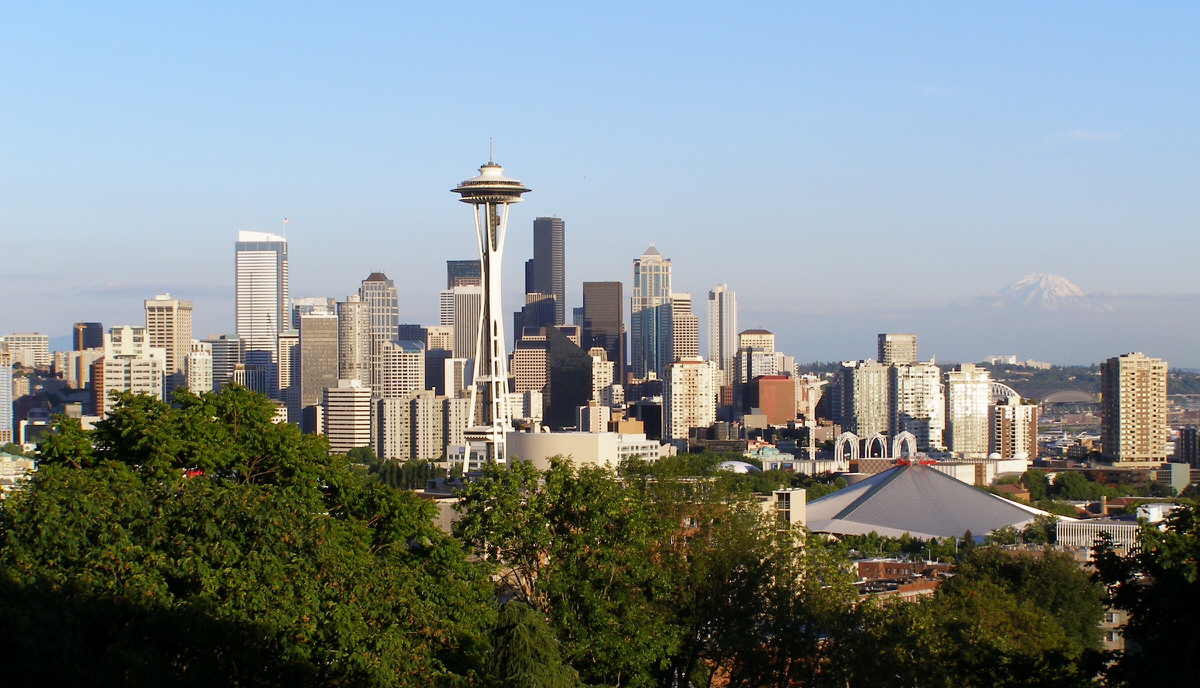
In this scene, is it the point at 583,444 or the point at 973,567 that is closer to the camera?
the point at 973,567

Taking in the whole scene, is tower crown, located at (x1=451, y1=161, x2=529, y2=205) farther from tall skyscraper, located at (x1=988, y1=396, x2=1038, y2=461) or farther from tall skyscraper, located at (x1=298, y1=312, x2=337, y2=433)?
tall skyscraper, located at (x1=298, y1=312, x2=337, y2=433)

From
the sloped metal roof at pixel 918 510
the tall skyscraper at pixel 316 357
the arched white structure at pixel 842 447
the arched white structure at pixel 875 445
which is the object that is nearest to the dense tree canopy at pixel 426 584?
the sloped metal roof at pixel 918 510

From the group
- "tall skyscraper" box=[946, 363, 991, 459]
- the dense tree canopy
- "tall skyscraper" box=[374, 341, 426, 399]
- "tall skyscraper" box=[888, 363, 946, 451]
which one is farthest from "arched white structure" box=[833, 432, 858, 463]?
the dense tree canopy

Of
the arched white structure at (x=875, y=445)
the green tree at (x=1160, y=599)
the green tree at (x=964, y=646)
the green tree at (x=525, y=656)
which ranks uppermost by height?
the green tree at (x=1160, y=599)

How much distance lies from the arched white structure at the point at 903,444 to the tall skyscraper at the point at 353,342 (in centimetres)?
6265

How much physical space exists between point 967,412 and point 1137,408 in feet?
93.6

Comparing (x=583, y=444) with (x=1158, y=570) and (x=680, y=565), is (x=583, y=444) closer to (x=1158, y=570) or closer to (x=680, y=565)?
(x=680, y=565)

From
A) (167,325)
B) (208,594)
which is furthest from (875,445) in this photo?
(208,594)

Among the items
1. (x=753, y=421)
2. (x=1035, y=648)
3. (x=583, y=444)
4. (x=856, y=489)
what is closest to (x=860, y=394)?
(x=753, y=421)

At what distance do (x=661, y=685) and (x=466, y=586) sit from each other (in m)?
3.89

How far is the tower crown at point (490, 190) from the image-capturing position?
81000 mm

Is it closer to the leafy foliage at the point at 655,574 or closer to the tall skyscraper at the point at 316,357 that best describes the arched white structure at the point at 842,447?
the tall skyscraper at the point at 316,357

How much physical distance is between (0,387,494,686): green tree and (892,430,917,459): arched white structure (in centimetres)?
11657

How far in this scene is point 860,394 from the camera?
176500mm
